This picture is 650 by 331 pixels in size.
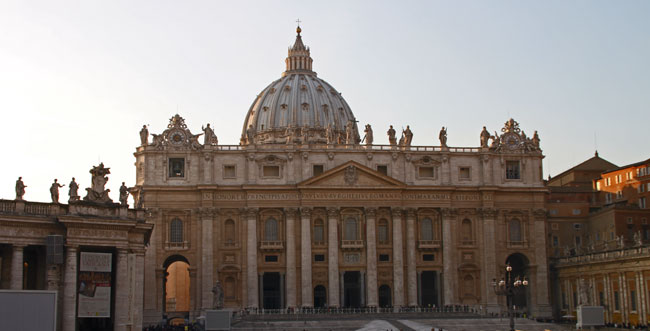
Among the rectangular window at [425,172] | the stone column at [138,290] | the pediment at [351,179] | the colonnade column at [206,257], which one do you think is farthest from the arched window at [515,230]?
the stone column at [138,290]

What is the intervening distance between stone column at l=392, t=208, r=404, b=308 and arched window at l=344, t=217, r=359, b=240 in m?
3.64

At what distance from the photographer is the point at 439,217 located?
91375 mm

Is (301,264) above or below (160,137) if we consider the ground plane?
below

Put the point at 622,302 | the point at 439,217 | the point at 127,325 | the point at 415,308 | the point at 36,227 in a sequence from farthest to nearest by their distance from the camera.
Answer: the point at 439,217, the point at 415,308, the point at 622,302, the point at 127,325, the point at 36,227

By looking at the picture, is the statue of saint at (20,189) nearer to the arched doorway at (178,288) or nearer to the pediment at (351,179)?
the pediment at (351,179)

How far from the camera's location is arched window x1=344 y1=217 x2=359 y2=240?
90000mm

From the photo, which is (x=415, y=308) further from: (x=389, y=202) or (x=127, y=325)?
(x=127, y=325)

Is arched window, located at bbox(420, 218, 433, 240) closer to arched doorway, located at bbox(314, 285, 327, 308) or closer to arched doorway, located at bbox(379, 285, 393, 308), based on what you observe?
arched doorway, located at bbox(379, 285, 393, 308)

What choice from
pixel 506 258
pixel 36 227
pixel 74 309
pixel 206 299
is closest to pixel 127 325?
pixel 74 309

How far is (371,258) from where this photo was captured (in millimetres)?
88750

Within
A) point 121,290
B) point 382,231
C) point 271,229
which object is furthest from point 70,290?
point 382,231

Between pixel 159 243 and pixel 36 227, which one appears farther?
pixel 159 243

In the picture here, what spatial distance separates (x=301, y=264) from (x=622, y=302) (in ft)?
93.4

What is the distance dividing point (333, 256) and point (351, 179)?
24.0ft
